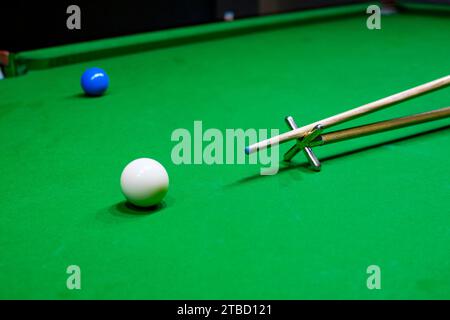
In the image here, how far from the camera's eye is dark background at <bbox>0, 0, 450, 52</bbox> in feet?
16.3

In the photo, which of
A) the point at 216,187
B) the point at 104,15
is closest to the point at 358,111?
the point at 216,187

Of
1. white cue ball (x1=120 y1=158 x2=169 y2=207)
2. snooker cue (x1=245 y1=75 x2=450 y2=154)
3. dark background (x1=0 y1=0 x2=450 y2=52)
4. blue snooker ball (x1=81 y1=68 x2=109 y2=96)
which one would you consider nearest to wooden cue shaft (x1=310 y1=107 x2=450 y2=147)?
snooker cue (x1=245 y1=75 x2=450 y2=154)

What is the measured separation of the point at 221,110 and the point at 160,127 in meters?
0.32

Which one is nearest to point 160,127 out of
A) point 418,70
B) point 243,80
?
point 243,80

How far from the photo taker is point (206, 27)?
4.18 m

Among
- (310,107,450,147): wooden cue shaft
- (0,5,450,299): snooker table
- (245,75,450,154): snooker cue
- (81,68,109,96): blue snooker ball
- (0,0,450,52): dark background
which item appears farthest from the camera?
(0,0,450,52): dark background

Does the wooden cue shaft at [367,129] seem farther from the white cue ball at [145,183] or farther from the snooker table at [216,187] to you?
the white cue ball at [145,183]

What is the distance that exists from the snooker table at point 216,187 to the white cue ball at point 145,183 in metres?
0.05

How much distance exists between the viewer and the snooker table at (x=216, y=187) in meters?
1.49

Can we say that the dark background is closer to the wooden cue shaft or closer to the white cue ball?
the wooden cue shaft

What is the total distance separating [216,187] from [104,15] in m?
4.05

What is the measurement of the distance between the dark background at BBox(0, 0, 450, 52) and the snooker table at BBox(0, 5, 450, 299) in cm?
84

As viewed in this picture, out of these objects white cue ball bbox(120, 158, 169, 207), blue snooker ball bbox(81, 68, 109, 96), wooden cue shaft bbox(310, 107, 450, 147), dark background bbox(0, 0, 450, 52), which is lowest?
white cue ball bbox(120, 158, 169, 207)

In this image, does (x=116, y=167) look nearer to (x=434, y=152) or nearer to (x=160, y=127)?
(x=160, y=127)
